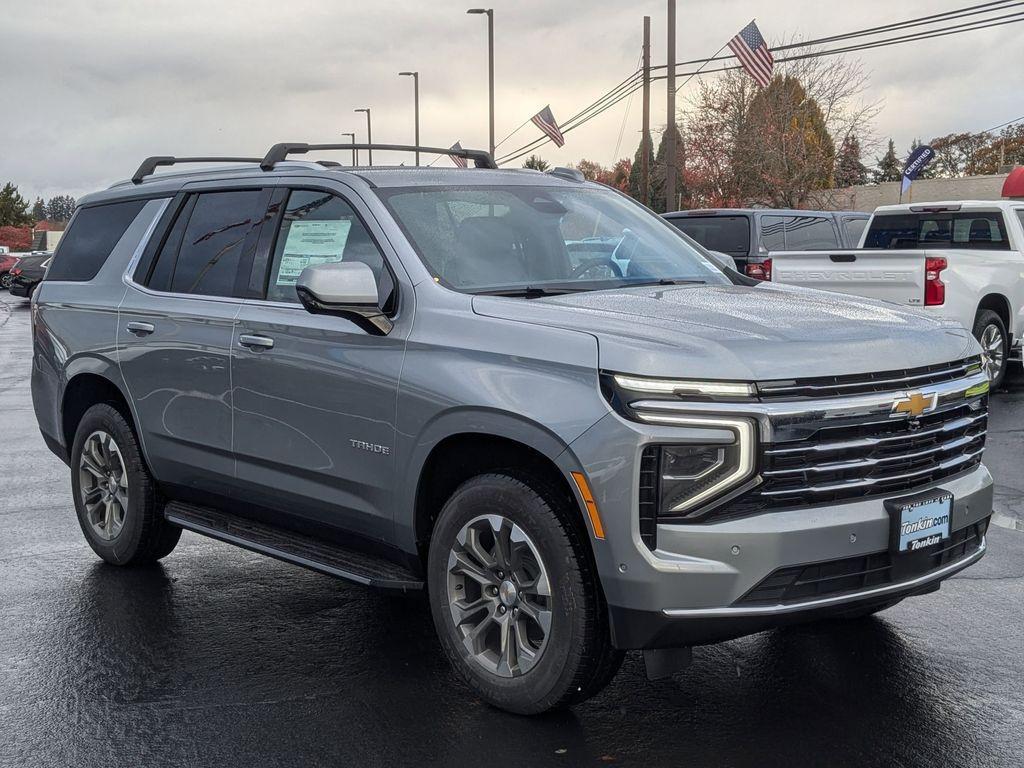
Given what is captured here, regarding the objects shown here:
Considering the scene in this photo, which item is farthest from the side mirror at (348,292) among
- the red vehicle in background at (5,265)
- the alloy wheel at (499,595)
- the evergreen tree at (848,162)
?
the red vehicle in background at (5,265)

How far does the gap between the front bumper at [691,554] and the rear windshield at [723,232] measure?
12400mm

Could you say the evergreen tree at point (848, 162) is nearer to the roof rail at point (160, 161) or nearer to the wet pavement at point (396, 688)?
the roof rail at point (160, 161)

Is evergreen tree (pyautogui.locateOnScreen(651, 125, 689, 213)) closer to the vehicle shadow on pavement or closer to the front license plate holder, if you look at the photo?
the vehicle shadow on pavement

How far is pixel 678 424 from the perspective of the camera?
3.67 meters

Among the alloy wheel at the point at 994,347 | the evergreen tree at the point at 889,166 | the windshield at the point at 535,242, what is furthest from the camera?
the evergreen tree at the point at 889,166

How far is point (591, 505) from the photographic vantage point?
3781 millimetres

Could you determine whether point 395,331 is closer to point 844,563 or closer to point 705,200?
point 844,563

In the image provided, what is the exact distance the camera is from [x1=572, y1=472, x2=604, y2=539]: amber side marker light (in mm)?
3773

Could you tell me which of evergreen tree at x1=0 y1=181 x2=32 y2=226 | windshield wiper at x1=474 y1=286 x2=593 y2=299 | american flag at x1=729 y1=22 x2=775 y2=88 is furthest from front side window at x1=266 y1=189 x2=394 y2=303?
evergreen tree at x1=0 y1=181 x2=32 y2=226

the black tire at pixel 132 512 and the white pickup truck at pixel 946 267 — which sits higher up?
the white pickup truck at pixel 946 267

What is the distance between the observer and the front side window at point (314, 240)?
16.4ft

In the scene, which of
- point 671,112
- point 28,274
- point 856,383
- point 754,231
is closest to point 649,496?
point 856,383

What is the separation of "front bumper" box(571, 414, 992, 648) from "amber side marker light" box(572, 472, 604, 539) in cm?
3

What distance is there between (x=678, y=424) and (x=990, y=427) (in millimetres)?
7872
